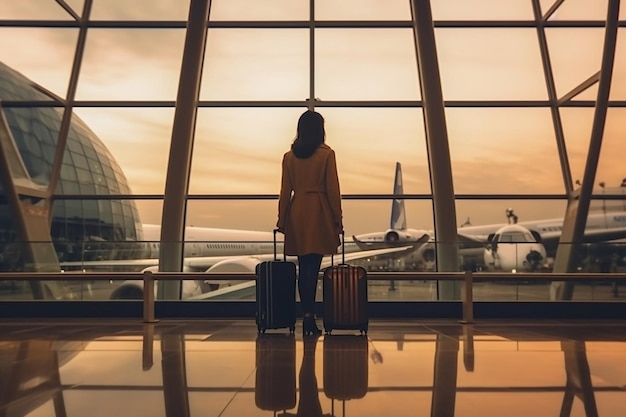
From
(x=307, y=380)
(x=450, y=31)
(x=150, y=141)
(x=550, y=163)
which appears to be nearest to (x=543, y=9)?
(x=450, y=31)

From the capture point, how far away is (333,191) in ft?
17.3

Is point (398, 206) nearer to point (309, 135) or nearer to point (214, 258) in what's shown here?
point (214, 258)

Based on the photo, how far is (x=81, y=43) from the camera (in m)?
12.1

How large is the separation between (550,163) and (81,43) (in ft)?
32.6

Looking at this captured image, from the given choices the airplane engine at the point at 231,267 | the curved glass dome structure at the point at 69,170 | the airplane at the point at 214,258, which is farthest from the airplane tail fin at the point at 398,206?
the curved glass dome structure at the point at 69,170

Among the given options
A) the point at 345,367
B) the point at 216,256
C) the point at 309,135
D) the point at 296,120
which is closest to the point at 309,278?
the point at 309,135

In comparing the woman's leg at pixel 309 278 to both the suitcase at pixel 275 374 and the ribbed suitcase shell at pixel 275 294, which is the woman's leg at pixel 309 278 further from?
the suitcase at pixel 275 374

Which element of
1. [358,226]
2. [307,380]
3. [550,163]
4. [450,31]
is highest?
[450,31]

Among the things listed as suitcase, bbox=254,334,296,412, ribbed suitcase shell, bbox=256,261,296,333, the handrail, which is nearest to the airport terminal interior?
the handrail

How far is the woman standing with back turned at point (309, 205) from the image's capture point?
5227mm

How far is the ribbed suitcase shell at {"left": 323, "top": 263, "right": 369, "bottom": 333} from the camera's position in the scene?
5.28 m

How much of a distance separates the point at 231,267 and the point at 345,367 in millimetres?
5030

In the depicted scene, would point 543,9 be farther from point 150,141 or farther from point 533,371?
point 533,371

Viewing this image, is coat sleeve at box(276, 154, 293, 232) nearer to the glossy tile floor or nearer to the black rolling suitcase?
the black rolling suitcase
